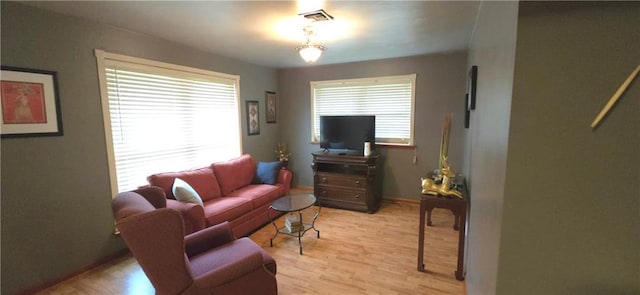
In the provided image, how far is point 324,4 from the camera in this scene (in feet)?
6.79

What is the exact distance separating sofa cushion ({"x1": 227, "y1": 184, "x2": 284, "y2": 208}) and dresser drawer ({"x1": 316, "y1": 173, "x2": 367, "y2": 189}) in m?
0.68

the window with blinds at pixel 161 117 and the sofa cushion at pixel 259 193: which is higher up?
the window with blinds at pixel 161 117

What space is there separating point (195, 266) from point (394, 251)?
1917mm

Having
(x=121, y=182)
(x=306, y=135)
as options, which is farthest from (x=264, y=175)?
(x=121, y=182)

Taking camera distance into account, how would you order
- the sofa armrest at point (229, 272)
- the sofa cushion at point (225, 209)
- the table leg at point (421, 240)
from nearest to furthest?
the sofa armrest at point (229, 272)
the table leg at point (421, 240)
the sofa cushion at point (225, 209)

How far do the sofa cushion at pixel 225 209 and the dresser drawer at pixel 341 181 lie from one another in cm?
129

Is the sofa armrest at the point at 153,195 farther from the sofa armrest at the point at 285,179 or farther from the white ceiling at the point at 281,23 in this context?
the sofa armrest at the point at 285,179

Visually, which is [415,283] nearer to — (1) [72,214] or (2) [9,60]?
(1) [72,214]

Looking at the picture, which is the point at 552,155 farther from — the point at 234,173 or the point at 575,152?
the point at 234,173

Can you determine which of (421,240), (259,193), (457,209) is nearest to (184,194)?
(259,193)

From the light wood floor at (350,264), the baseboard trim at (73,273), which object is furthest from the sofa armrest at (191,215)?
the baseboard trim at (73,273)

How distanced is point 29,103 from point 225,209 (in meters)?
1.81

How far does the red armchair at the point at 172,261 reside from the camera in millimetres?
1356

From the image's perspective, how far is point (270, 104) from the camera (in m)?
4.86
